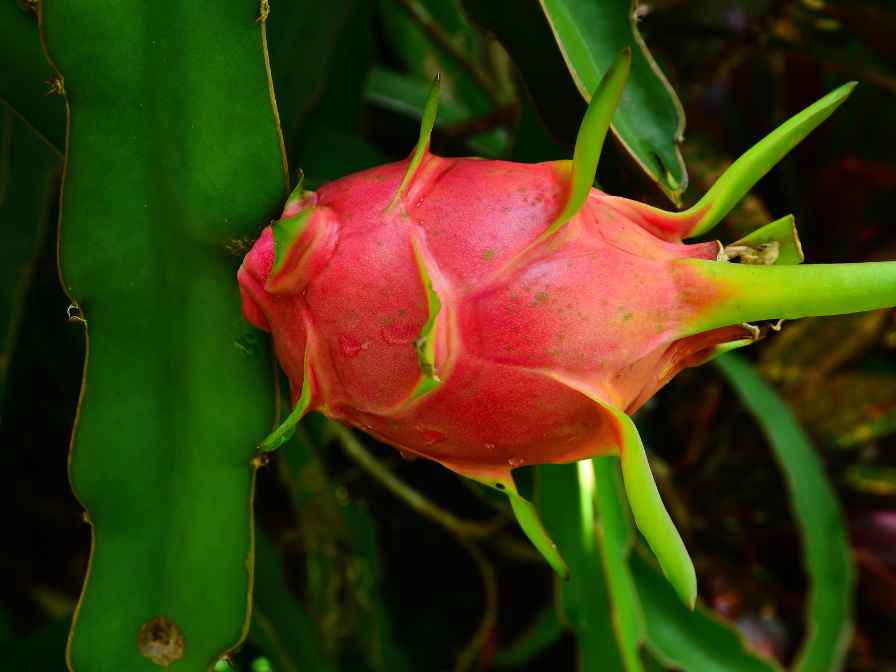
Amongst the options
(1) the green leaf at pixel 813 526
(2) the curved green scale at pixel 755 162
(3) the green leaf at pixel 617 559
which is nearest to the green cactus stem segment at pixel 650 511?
(2) the curved green scale at pixel 755 162

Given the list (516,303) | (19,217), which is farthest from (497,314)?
(19,217)

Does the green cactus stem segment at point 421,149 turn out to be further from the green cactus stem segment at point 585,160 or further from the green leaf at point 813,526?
the green leaf at point 813,526

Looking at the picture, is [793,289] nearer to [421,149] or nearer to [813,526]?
[421,149]

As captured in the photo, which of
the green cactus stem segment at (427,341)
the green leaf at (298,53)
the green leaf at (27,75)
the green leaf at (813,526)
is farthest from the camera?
the green leaf at (813,526)

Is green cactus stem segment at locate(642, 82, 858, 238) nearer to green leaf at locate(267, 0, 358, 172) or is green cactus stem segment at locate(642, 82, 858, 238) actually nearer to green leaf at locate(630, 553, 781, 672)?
green leaf at locate(267, 0, 358, 172)

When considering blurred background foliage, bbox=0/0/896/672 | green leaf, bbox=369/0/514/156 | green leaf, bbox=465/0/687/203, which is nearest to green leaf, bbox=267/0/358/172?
blurred background foliage, bbox=0/0/896/672

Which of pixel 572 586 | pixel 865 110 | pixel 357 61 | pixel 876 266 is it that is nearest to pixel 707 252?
pixel 876 266

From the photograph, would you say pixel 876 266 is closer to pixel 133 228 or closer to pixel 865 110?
pixel 133 228

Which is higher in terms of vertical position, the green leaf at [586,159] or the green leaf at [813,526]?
the green leaf at [586,159]
